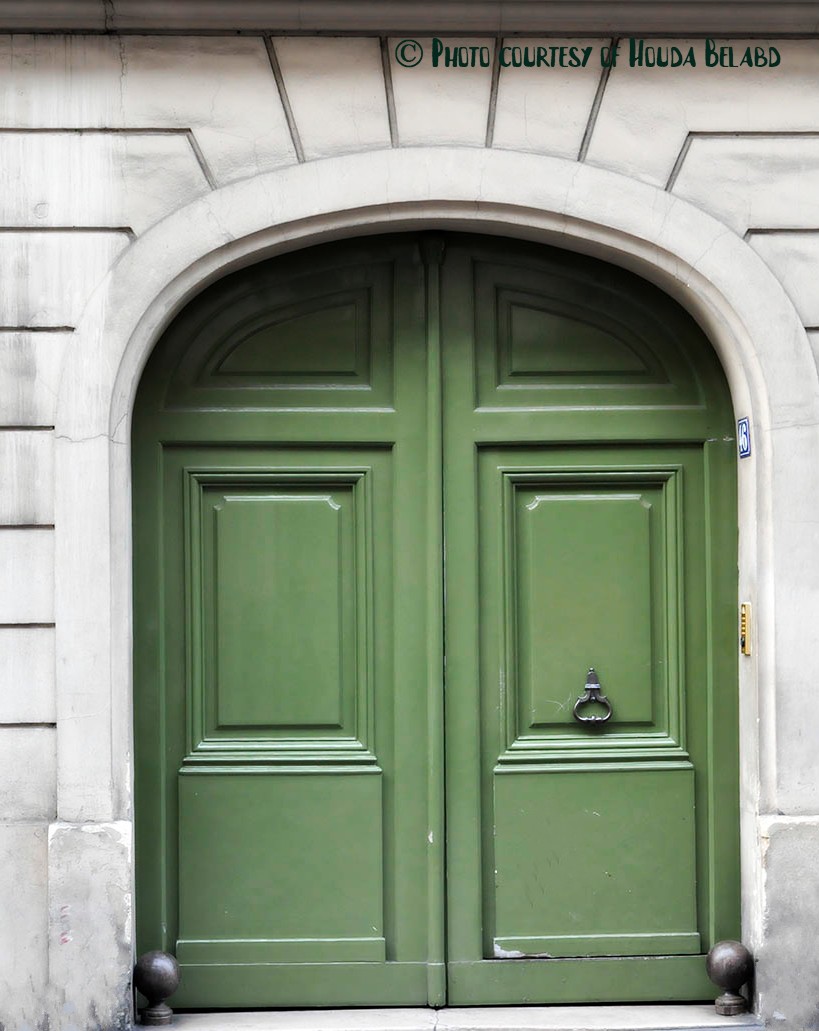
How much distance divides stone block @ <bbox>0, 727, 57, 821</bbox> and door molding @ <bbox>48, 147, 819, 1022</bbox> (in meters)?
0.09

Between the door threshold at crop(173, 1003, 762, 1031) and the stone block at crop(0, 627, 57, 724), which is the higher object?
the stone block at crop(0, 627, 57, 724)

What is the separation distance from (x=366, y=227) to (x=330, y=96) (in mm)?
547

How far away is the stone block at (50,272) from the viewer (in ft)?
15.5

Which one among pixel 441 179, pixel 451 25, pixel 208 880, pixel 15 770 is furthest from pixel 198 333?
pixel 208 880

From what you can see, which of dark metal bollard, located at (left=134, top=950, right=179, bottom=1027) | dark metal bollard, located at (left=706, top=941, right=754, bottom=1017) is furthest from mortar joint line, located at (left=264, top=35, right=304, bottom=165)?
dark metal bollard, located at (left=706, top=941, right=754, bottom=1017)

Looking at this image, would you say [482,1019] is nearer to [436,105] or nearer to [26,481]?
[26,481]

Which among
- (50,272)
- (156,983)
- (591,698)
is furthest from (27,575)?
(591,698)

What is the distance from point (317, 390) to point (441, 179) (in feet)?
3.39

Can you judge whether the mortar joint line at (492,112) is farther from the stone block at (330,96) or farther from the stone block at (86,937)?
the stone block at (86,937)

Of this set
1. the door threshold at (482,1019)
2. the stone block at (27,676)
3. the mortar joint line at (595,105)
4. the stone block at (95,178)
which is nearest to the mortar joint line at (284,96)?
the stone block at (95,178)

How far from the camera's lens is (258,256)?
16.1 ft

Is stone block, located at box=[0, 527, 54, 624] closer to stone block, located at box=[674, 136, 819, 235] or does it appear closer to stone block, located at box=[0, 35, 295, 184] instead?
stone block, located at box=[0, 35, 295, 184]

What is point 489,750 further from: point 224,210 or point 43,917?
point 224,210

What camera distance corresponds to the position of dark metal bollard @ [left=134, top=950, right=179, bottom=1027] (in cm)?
471
